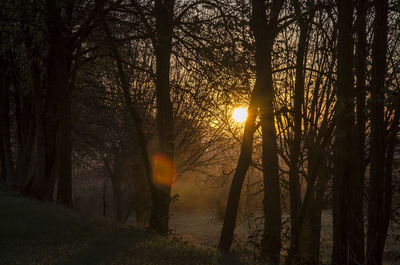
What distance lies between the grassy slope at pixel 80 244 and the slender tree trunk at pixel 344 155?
7.06ft

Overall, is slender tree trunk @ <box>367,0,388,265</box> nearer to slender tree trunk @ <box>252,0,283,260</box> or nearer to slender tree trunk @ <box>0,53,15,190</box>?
slender tree trunk @ <box>252,0,283,260</box>

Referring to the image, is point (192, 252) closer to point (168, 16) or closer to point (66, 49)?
point (168, 16)

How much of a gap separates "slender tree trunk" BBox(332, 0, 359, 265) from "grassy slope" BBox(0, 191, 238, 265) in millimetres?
2151

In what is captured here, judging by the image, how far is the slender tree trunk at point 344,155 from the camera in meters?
8.00

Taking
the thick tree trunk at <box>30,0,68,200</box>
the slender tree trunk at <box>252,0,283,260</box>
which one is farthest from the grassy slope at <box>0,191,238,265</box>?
the thick tree trunk at <box>30,0,68,200</box>

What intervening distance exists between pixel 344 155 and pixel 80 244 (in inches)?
198

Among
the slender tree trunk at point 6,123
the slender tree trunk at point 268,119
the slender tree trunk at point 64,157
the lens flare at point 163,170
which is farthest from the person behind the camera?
the slender tree trunk at point 6,123

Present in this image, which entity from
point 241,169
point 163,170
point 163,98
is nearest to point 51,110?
point 163,98

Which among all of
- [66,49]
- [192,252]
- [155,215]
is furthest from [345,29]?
[66,49]

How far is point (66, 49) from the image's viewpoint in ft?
51.7

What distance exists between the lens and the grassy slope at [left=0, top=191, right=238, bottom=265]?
689 centimetres

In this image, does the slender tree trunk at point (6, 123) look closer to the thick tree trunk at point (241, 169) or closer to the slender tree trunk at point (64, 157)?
the slender tree trunk at point (64, 157)

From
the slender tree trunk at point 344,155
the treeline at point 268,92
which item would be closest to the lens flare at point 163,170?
the treeline at point 268,92

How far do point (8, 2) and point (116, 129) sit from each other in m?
13.2
